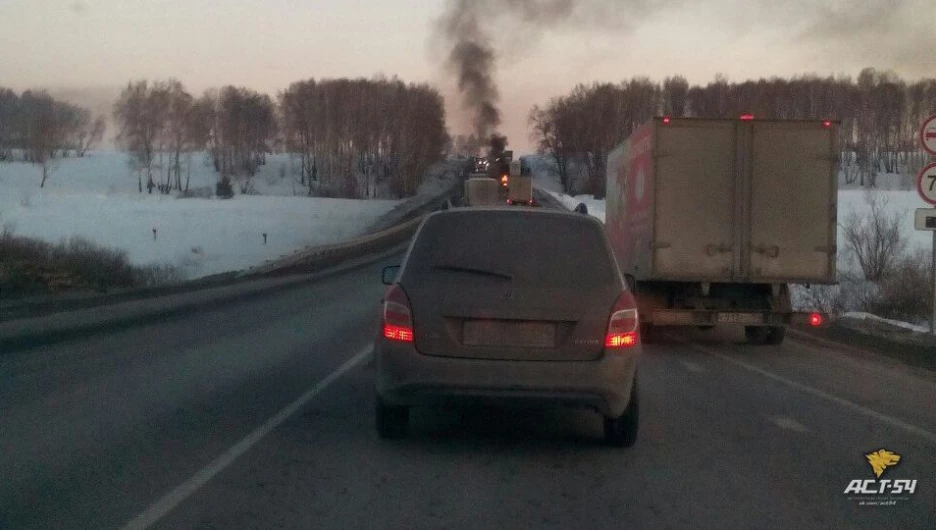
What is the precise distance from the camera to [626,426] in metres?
7.27

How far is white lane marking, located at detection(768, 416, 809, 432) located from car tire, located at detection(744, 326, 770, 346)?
592cm

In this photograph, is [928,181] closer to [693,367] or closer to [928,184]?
[928,184]

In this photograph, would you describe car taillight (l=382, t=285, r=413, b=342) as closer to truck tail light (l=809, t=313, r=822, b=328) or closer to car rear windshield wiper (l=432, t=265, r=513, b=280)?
car rear windshield wiper (l=432, t=265, r=513, b=280)

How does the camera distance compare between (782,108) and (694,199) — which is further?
(782,108)

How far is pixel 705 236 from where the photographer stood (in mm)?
13156

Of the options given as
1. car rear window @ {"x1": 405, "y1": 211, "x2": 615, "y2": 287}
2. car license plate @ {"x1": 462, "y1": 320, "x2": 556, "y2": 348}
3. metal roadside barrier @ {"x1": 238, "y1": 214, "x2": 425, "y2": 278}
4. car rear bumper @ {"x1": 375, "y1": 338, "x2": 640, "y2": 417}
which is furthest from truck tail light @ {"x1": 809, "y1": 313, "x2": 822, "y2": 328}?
metal roadside barrier @ {"x1": 238, "y1": 214, "x2": 425, "y2": 278}

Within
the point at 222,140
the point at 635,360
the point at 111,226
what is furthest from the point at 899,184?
the point at 635,360

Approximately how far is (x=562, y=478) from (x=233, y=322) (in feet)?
35.4

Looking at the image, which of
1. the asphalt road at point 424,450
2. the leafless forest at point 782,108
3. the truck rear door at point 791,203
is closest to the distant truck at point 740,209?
the truck rear door at point 791,203

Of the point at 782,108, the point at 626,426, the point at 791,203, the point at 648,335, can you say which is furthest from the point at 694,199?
the point at 782,108

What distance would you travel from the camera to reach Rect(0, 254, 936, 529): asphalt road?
5.71 m

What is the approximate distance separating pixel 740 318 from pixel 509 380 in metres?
7.26

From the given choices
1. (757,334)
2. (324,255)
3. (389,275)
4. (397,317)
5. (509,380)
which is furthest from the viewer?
(324,255)

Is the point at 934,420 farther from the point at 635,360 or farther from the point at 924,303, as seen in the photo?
the point at 924,303
